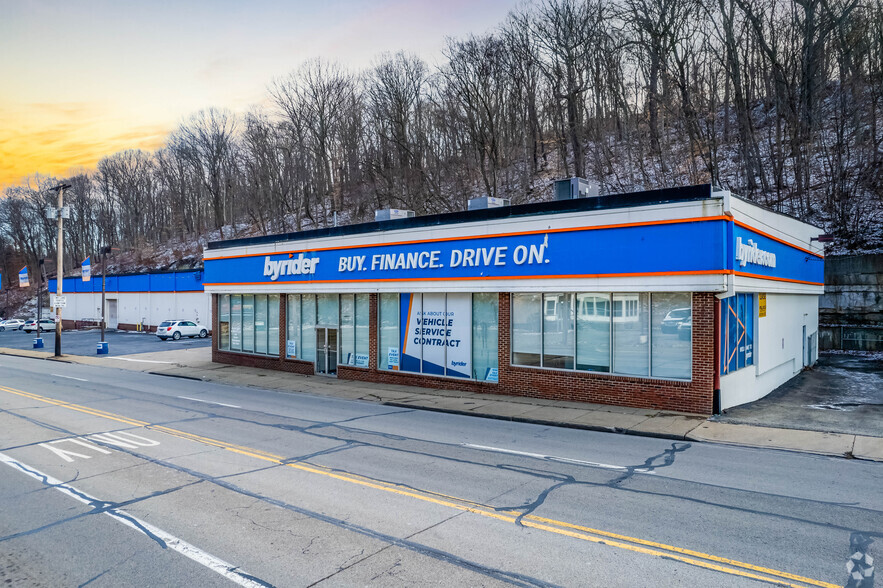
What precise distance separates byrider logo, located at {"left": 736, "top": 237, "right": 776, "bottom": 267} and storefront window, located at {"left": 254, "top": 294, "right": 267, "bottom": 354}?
20913 mm

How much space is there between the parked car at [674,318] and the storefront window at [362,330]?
1190 cm

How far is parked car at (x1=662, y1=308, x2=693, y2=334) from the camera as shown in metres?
15.9

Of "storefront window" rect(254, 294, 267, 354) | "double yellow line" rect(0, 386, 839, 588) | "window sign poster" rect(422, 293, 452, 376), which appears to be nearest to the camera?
"double yellow line" rect(0, 386, 839, 588)

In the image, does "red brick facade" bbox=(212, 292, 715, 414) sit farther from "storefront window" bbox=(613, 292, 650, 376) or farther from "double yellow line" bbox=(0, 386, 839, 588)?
"double yellow line" bbox=(0, 386, 839, 588)

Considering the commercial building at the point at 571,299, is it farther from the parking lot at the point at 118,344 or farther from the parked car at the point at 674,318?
the parking lot at the point at 118,344

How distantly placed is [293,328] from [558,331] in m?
13.6

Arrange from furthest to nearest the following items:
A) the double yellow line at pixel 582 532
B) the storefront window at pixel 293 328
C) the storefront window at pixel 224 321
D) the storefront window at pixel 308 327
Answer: the storefront window at pixel 224 321 < the storefront window at pixel 293 328 < the storefront window at pixel 308 327 < the double yellow line at pixel 582 532

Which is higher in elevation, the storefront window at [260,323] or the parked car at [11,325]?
the storefront window at [260,323]

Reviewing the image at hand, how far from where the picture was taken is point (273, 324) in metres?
27.8

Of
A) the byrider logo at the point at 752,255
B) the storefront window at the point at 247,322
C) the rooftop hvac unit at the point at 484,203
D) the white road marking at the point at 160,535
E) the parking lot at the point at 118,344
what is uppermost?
the rooftop hvac unit at the point at 484,203

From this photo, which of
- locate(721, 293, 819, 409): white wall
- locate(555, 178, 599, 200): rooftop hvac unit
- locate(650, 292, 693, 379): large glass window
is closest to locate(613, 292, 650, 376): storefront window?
locate(650, 292, 693, 379): large glass window

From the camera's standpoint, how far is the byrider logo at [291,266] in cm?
2533

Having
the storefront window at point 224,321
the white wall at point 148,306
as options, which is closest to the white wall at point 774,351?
the storefront window at point 224,321

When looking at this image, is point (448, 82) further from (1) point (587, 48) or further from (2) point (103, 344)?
(2) point (103, 344)
